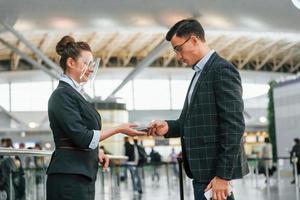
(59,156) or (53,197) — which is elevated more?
(59,156)

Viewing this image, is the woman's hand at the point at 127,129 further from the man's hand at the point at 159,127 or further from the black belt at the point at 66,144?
the black belt at the point at 66,144

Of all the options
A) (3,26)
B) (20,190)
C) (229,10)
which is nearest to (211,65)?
(20,190)

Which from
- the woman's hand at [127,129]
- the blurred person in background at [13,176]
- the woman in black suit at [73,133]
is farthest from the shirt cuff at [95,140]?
the blurred person in background at [13,176]

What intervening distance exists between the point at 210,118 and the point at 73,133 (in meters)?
0.82

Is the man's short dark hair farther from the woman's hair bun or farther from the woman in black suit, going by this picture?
the woman's hair bun

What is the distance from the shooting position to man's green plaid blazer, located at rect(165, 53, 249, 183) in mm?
3223

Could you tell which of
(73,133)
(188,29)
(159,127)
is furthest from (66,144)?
(188,29)

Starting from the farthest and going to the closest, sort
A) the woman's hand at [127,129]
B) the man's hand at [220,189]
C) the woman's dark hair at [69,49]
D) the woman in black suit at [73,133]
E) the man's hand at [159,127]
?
the man's hand at [159,127]
the woman's hand at [127,129]
the woman's dark hair at [69,49]
the woman in black suit at [73,133]
the man's hand at [220,189]

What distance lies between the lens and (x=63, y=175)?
3414 millimetres

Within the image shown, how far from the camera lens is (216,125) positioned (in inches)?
132

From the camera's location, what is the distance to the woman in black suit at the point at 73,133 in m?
3.39

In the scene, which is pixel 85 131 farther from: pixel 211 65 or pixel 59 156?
pixel 211 65

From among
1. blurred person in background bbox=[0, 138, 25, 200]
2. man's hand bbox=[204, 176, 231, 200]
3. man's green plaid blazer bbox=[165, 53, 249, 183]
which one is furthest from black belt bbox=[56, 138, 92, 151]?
blurred person in background bbox=[0, 138, 25, 200]

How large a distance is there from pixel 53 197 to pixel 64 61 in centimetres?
85
